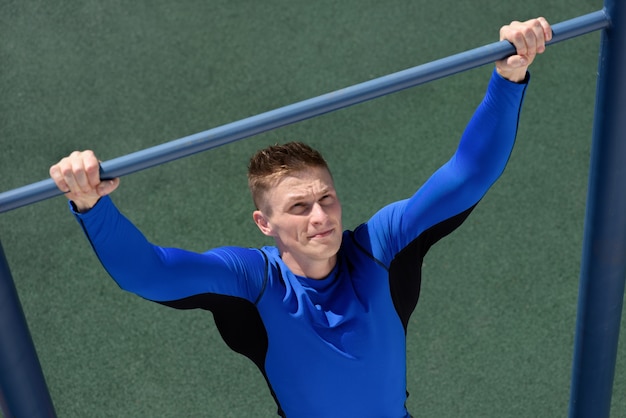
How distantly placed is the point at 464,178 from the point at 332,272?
404mm

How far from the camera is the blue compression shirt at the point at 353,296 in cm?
247

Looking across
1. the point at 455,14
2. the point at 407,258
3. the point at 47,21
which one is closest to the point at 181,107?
the point at 47,21

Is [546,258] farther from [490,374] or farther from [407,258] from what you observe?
[407,258]

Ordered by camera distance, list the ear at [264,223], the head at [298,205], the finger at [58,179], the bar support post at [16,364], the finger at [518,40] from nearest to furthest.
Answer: the finger at [58,179] < the bar support post at [16,364] < the finger at [518,40] < the head at [298,205] < the ear at [264,223]

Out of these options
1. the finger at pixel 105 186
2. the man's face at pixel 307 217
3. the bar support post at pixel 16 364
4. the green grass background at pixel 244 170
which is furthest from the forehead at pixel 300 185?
the green grass background at pixel 244 170

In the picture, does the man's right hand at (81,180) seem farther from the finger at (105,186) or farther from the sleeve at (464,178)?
the sleeve at (464,178)

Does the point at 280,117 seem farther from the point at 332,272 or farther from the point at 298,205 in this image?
the point at 332,272

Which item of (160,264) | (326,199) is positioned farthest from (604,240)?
(160,264)

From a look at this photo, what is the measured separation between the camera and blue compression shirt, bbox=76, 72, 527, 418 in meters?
2.47

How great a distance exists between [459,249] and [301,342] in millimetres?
1750

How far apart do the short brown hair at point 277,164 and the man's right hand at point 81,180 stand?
0.46 metres

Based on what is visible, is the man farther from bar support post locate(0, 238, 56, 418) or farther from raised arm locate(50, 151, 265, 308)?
bar support post locate(0, 238, 56, 418)

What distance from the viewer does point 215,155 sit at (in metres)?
4.61

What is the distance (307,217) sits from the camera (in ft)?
8.21
